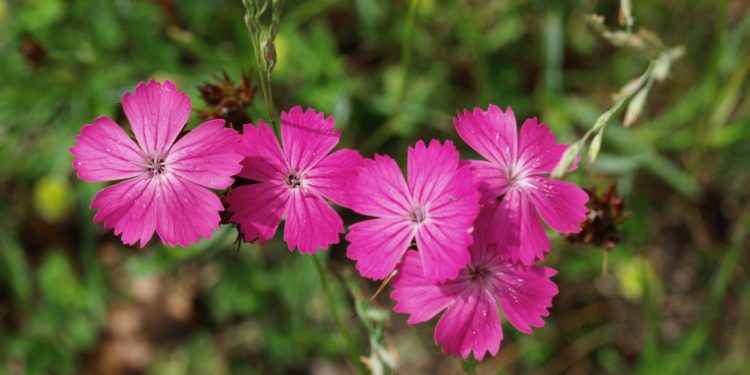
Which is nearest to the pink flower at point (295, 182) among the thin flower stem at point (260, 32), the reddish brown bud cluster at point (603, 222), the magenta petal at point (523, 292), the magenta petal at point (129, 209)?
the thin flower stem at point (260, 32)

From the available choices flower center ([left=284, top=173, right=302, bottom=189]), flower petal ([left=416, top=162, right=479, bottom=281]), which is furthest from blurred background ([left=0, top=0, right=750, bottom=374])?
flower petal ([left=416, top=162, right=479, bottom=281])

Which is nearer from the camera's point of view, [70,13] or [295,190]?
[295,190]

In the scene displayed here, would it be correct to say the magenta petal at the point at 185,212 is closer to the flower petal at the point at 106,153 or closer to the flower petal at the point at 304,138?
the flower petal at the point at 106,153

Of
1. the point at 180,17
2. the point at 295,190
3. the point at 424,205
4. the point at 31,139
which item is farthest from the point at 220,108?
the point at 31,139

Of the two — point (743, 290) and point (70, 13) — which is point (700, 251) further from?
point (70, 13)

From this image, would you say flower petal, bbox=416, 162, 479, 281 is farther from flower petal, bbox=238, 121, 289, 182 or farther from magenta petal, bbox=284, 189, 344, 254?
flower petal, bbox=238, 121, 289, 182

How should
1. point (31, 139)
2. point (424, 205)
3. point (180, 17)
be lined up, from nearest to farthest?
point (424, 205) < point (180, 17) < point (31, 139)

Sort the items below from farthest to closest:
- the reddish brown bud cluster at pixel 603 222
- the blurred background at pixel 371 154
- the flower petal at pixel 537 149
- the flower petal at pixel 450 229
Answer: the blurred background at pixel 371 154 < the reddish brown bud cluster at pixel 603 222 < the flower petal at pixel 537 149 < the flower petal at pixel 450 229
